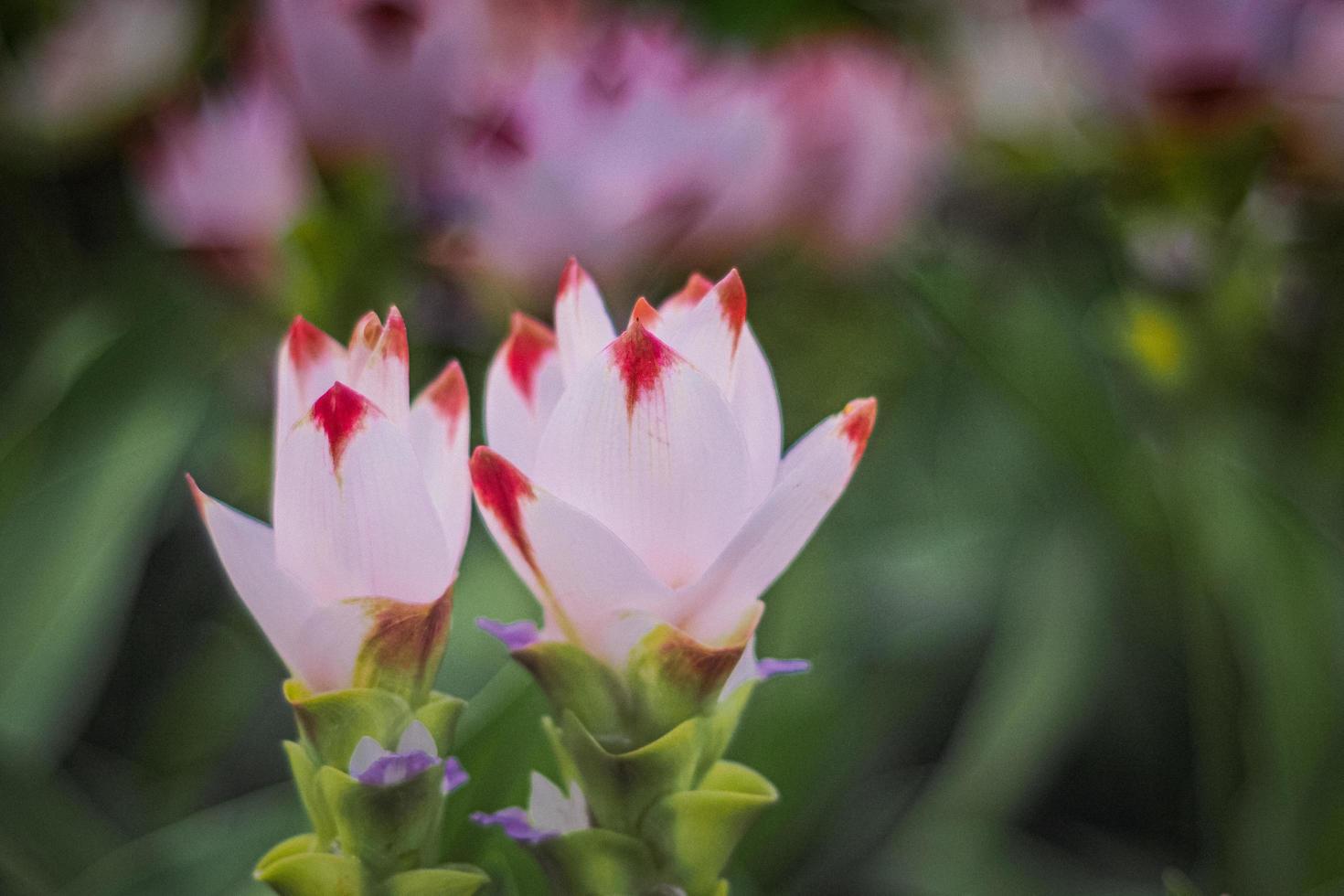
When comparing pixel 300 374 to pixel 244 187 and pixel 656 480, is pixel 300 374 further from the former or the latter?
pixel 244 187

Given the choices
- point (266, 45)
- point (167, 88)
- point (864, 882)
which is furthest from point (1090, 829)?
point (167, 88)

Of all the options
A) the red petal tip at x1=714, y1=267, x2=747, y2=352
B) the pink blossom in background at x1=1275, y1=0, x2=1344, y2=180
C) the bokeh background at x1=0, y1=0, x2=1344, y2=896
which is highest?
the pink blossom in background at x1=1275, y1=0, x2=1344, y2=180

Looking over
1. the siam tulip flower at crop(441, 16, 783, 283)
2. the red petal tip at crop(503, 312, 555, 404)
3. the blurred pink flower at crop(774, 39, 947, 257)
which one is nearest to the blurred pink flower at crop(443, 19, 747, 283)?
the siam tulip flower at crop(441, 16, 783, 283)

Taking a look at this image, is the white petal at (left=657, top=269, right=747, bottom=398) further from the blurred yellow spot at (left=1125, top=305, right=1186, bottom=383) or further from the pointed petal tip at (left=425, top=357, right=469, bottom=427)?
the blurred yellow spot at (left=1125, top=305, right=1186, bottom=383)

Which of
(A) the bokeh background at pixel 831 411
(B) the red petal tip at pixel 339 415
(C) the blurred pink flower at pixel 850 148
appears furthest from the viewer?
(C) the blurred pink flower at pixel 850 148

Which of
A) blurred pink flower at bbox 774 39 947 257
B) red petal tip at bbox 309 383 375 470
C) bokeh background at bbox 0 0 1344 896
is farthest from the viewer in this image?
blurred pink flower at bbox 774 39 947 257

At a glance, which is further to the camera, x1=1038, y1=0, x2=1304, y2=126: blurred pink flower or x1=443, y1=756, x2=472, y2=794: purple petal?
x1=1038, y1=0, x2=1304, y2=126: blurred pink flower

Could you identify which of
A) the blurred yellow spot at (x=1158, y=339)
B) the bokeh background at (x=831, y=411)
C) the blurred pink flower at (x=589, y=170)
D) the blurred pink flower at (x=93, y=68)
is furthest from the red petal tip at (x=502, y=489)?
the blurred pink flower at (x=93, y=68)

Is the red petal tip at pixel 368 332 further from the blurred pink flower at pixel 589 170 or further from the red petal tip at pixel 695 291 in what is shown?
the blurred pink flower at pixel 589 170
